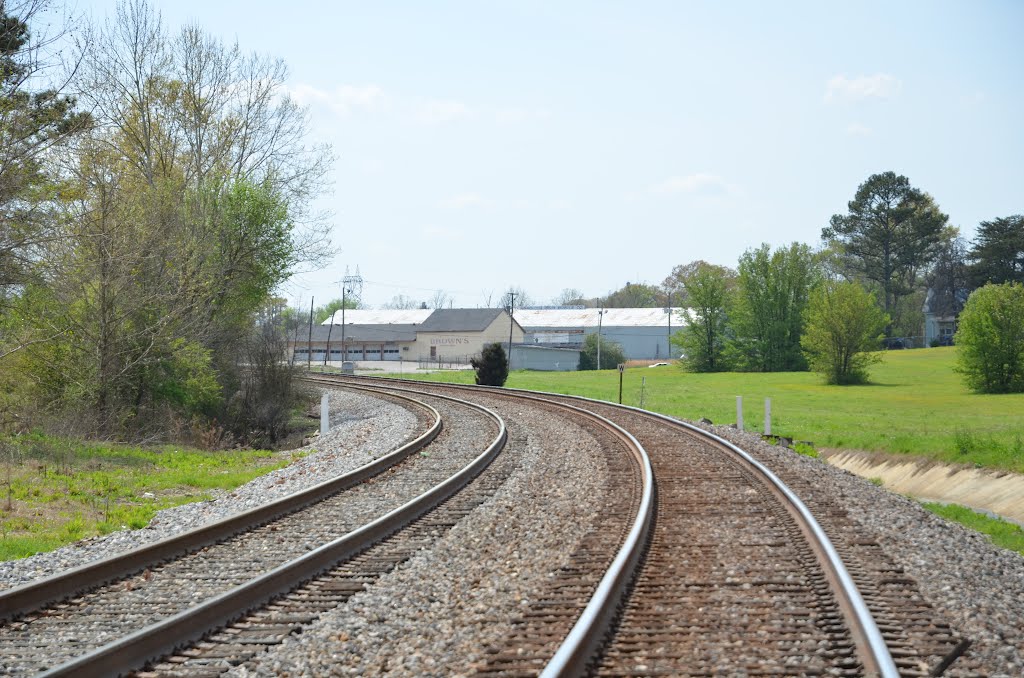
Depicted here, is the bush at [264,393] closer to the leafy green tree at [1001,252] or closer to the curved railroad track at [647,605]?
the curved railroad track at [647,605]

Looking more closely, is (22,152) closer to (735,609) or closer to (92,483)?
(92,483)

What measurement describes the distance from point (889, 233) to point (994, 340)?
56584 millimetres

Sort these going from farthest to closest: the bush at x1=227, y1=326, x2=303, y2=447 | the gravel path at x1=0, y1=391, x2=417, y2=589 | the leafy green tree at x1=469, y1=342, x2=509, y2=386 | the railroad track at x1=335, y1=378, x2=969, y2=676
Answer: the leafy green tree at x1=469, y1=342, x2=509, y2=386 < the bush at x1=227, y1=326, x2=303, y2=447 < the gravel path at x1=0, y1=391, x2=417, y2=589 < the railroad track at x1=335, y1=378, x2=969, y2=676

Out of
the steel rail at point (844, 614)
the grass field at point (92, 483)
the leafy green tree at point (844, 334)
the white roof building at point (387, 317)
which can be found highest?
the white roof building at point (387, 317)

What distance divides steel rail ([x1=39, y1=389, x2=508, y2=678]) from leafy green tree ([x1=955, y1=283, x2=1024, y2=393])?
4298 centimetres

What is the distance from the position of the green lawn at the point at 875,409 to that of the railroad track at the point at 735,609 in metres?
10.9

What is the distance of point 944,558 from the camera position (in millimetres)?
8883

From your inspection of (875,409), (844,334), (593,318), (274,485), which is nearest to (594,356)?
(593,318)

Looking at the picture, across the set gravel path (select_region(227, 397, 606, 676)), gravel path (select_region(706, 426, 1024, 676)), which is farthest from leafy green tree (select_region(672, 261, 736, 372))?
gravel path (select_region(227, 397, 606, 676))

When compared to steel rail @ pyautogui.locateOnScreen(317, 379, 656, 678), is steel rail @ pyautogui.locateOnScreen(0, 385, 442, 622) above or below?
below

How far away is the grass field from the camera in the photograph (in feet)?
36.9

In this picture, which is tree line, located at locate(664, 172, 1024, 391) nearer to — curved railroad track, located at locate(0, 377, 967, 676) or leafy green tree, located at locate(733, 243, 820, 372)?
leafy green tree, located at locate(733, 243, 820, 372)

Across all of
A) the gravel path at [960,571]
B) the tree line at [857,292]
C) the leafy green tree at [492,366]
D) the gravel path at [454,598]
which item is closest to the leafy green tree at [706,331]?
the tree line at [857,292]

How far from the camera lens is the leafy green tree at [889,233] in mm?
99500
